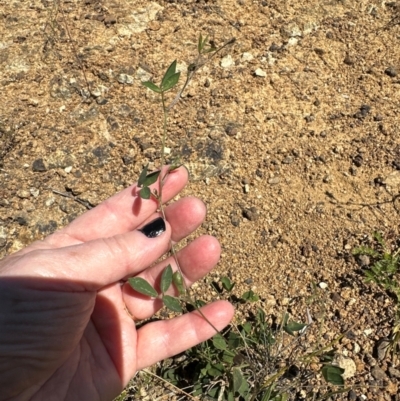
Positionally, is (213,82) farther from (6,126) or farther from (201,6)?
(6,126)

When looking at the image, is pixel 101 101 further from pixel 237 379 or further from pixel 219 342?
pixel 237 379

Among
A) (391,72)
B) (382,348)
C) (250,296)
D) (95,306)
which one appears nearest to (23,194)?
(95,306)

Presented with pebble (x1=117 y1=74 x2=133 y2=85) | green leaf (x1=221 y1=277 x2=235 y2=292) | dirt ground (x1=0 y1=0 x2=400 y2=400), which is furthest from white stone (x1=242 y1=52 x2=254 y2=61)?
green leaf (x1=221 y1=277 x2=235 y2=292)

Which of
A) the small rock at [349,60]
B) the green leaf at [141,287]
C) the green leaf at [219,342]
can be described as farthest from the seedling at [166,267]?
the small rock at [349,60]

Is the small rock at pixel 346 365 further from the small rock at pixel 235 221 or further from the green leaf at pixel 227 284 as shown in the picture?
the small rock at pixel 235 221

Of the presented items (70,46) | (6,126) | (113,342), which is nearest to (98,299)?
(113,342)

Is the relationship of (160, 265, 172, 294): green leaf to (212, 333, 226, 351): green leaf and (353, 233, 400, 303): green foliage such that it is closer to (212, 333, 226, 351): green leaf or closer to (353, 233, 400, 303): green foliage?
(212, 333, 226, 351): green leaf
